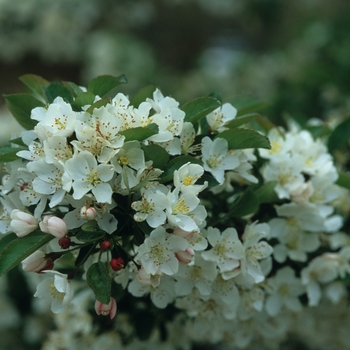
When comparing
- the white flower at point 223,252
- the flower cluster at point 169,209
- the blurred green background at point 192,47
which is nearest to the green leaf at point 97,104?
the flower cluster at point 169,209

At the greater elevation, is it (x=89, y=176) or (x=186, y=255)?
(x=89, y=176)

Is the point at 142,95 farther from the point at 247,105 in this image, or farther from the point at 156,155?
the point at 247,105

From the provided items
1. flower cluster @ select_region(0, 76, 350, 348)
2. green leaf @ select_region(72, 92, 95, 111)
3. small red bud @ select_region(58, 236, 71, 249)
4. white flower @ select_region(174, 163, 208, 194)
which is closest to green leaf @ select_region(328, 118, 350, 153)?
flower cluster @ select_region(0, 76, 350, 348)

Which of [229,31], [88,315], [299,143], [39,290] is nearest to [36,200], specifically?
[39,290]

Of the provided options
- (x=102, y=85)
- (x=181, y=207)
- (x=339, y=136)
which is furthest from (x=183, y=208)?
(x=339, y=136)

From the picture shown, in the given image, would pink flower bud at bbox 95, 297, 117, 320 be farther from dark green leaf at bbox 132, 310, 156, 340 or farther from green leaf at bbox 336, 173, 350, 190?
green leaf at bbox 336, 173, 350, 190
